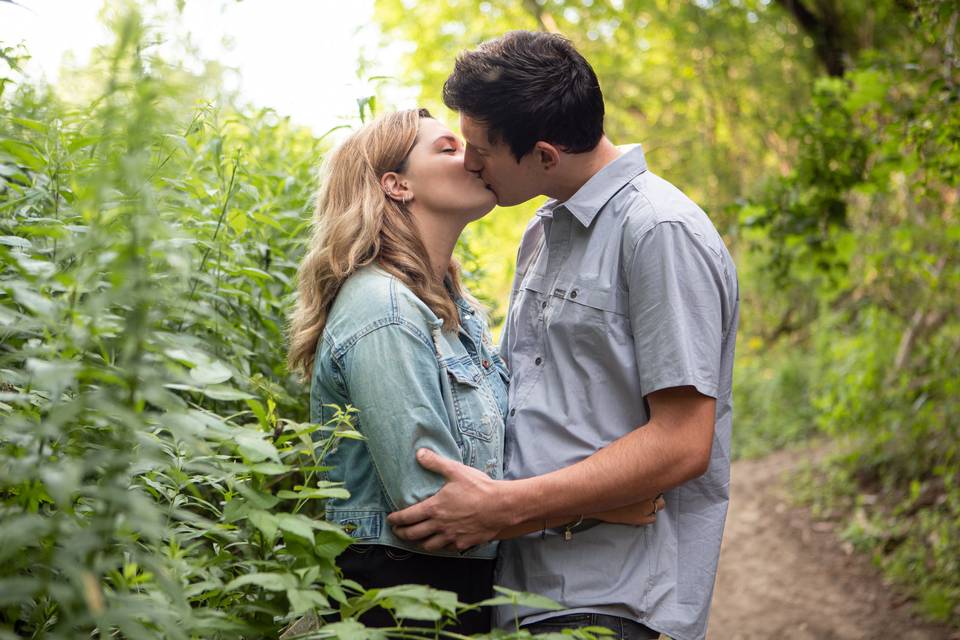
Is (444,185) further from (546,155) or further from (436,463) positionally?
(436,463)

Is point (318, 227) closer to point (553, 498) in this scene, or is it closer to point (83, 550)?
point (553, 498)

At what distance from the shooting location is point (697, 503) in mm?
2340

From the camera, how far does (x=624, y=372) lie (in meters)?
2.21

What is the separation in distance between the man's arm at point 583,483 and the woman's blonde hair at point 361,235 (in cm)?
49

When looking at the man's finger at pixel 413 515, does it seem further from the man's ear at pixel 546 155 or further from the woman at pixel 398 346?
the man's ear at pixel 546 155

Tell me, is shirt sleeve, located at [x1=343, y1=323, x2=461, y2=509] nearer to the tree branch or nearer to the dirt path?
the dirt path

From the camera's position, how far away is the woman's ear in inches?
98.5

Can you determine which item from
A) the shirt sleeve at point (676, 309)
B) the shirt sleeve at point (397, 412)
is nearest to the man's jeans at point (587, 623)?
the shirt sleeve at point (397, 412)

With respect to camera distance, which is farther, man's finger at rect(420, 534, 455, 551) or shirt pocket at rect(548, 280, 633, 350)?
shirt pocket at rect(548, 280, 633, 350)

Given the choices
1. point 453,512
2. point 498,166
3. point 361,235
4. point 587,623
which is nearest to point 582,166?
point 498,166

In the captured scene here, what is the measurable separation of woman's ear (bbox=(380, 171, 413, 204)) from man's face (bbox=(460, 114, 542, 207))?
182 mm

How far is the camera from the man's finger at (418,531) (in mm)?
2039

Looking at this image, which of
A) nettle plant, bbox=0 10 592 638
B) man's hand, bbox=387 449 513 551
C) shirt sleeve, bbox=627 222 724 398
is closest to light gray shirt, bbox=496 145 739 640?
shirt sleeve, bbox=627 222 724 398

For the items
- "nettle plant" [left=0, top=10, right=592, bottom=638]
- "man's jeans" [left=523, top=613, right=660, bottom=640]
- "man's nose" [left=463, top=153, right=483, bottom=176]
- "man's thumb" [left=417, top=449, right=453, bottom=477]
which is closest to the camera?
"nettle plant" [left=0, top=10, right=592, bottom=638]
